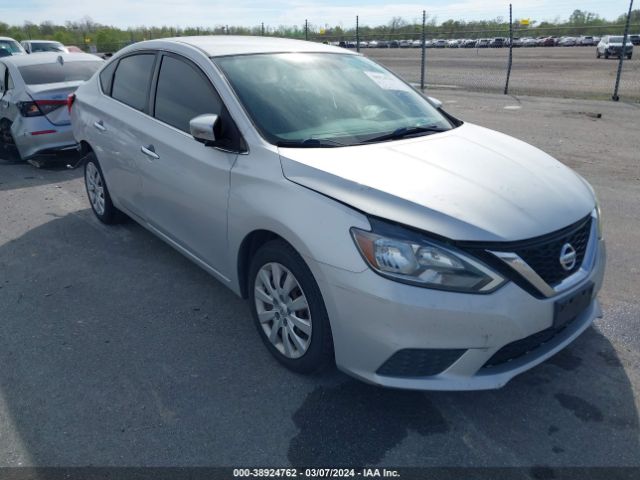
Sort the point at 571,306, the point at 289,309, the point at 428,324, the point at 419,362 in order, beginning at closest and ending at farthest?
the point at 428,324 → the point at 419,362 → the point at 571,306 → the point at 289,309

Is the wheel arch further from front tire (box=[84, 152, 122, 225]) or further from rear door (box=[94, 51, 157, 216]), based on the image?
front tire (box=[84, 152, 122, 225])

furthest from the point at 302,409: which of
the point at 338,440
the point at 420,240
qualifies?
the point at 420,240

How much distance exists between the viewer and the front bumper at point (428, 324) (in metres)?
2.29

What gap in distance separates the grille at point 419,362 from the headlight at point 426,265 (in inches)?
11.8

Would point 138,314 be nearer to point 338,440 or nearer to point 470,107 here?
point 338,440

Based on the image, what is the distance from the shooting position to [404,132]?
133 inches

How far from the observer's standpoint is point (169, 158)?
144 inches

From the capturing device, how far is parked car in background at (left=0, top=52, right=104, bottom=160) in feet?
24.2

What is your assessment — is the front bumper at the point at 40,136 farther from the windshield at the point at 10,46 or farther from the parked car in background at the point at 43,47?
the parked car in background at the point at 43,47

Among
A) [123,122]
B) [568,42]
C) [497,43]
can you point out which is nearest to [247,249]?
[123,122]

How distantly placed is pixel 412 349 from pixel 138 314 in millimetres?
2129

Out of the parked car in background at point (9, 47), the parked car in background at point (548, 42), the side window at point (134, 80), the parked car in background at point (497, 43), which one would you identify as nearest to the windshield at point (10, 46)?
the parked car in background at point (9, 47)

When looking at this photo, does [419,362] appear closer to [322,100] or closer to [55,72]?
[322,100]

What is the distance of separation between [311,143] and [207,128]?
595 mm
